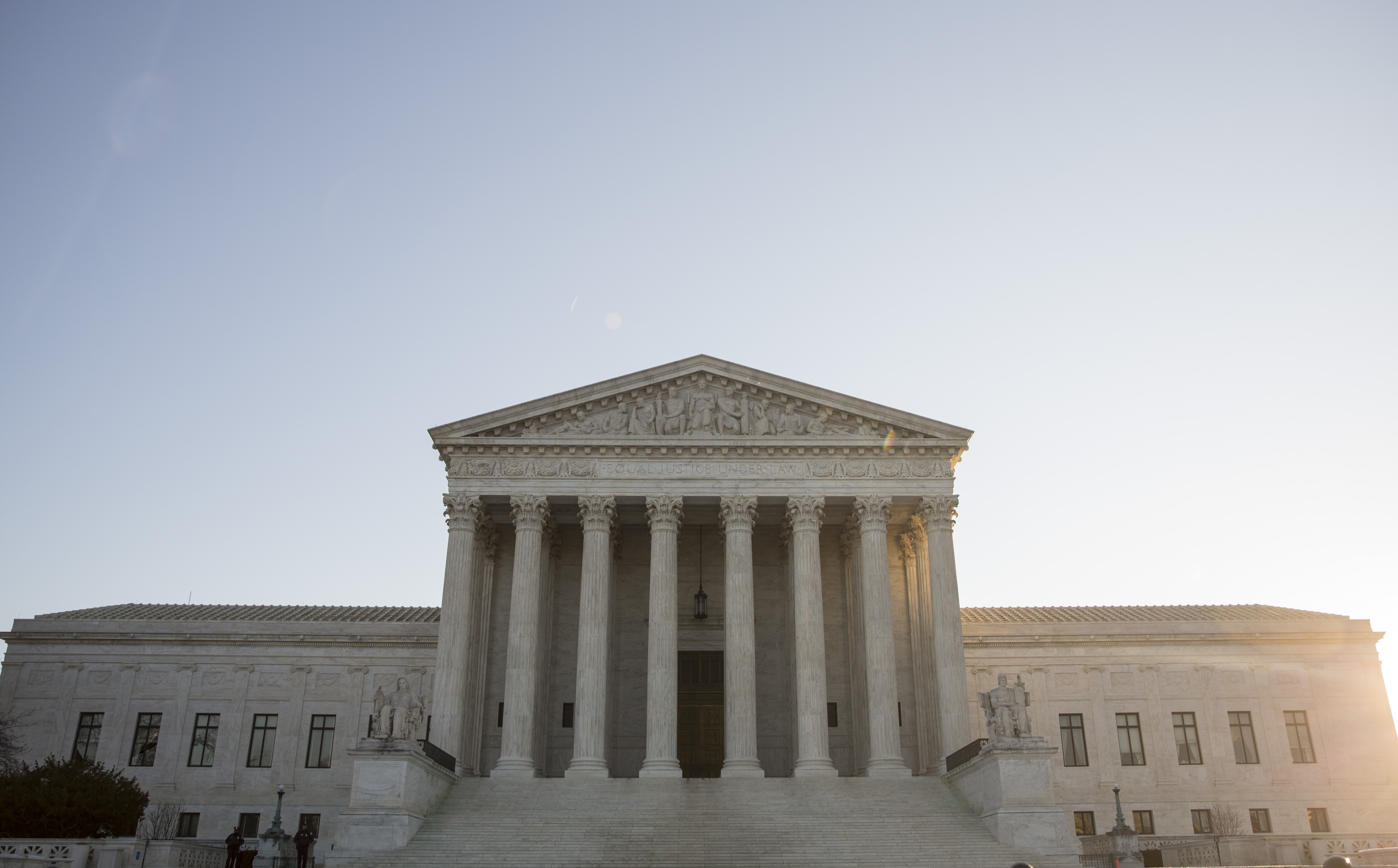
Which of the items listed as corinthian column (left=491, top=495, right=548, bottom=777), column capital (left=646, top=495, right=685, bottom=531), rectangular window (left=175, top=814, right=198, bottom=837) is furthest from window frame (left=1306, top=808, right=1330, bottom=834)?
rectangular window (left=175, top=814, right=198, bottom=837)

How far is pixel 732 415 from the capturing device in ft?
133

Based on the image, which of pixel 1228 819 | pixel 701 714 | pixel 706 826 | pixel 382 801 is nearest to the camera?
pixel 382 801

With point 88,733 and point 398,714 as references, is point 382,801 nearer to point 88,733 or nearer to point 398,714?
point 398,714

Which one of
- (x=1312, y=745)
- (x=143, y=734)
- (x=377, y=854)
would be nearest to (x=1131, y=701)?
(x=1312, y=745)

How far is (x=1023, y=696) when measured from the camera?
32.4 meters

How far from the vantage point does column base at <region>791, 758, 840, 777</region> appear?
36.0m

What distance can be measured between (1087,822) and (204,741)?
37.0m

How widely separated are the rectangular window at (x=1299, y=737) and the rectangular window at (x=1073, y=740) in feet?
28.3

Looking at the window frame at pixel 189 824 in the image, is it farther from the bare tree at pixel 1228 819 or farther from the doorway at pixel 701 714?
the bare tree at pixel 1228 819

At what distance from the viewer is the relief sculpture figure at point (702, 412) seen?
132 ft

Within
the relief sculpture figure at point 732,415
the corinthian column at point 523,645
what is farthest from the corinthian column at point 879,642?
the corinthian column at point 523,645

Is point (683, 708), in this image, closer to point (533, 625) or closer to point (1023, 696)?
point (533, 625)

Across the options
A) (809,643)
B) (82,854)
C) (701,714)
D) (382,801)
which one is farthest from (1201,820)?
(82,854)

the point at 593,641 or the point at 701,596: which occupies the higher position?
the point at 701,596
